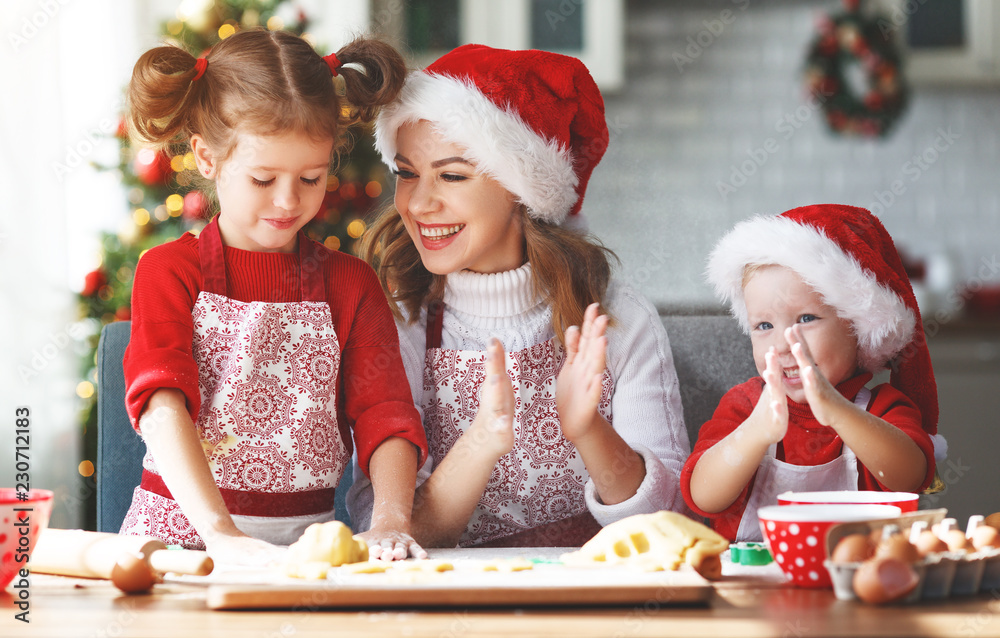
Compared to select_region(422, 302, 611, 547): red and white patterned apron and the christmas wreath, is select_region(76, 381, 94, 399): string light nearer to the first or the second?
select_region(422, 302, 611, 547): red and white patterned apron

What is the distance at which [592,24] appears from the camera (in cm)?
340

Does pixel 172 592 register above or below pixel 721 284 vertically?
below

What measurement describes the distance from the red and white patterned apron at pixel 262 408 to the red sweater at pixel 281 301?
0.07 feet

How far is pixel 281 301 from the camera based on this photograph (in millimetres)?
1128

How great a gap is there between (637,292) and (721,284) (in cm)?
22

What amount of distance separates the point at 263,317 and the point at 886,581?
0.72 metres

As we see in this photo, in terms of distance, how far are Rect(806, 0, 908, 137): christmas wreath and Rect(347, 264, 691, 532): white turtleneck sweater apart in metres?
2.58

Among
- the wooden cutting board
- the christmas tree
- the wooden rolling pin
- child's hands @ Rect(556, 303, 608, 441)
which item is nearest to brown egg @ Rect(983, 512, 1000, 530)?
the wooden cutting board

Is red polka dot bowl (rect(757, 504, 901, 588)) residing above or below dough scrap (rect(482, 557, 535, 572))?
above

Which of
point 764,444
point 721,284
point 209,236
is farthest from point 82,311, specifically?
point 764,444

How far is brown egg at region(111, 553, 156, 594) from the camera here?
0.69 m

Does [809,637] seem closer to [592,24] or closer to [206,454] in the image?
[206,454]

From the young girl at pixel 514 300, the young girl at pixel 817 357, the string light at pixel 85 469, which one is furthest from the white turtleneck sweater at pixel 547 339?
the string light at pixel 85 469

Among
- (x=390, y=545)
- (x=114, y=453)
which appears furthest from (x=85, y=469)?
(x=390, y=545)
